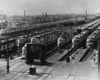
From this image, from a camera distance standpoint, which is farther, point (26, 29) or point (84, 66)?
point (26, 29)

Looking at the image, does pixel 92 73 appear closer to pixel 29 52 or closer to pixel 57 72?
pixel 57 72

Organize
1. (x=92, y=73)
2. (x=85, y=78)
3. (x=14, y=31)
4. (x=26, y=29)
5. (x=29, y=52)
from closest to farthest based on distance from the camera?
1. (x=85, y=78)
2. (x=92, y=73)
3. (x=29, y=52)
4. (x=14, y=31)
5. (x=26, y=29)

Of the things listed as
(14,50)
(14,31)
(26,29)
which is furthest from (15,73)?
(26,29)

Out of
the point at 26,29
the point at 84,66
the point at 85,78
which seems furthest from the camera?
the point at 26,29

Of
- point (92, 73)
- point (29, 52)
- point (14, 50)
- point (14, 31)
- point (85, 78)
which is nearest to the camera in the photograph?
point (85, 78)

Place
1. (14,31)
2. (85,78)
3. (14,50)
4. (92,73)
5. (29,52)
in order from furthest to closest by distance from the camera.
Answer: (14,31), (14,50), (29,52), (92,73), (85,78)

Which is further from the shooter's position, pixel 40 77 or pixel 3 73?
pixel 3 73

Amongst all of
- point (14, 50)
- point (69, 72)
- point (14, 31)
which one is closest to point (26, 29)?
point (14, 31)

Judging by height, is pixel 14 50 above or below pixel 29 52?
below

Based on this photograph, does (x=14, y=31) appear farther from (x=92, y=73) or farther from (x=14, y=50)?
(x=92, y=73)
